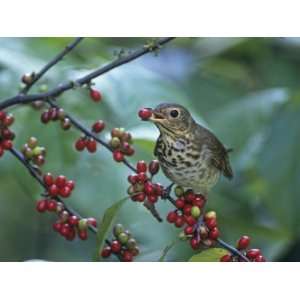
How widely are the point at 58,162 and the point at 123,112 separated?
131 mm

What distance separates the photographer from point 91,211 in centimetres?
133

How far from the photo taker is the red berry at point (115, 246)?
94 cm

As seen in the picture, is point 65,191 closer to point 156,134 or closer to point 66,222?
point 66,222

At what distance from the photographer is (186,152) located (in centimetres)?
109

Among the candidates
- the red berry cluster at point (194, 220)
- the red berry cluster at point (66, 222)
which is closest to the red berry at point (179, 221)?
the red berry cluster at point (194, 220)

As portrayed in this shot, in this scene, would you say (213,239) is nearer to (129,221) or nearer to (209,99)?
(129,221)

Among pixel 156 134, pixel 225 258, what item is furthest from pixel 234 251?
pixel 156 134

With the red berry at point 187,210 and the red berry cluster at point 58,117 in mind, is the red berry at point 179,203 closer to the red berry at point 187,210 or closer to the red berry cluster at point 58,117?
the red berry at point 187,210

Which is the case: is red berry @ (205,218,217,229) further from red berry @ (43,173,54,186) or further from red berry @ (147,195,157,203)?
red berry @ (43,173,54,186)

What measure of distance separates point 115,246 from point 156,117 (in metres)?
0.17

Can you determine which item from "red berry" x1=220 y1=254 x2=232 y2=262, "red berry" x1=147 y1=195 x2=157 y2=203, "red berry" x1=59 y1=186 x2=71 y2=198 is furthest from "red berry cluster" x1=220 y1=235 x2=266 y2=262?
"red berry" x1=59 y1=186 x2=71 y2=198
